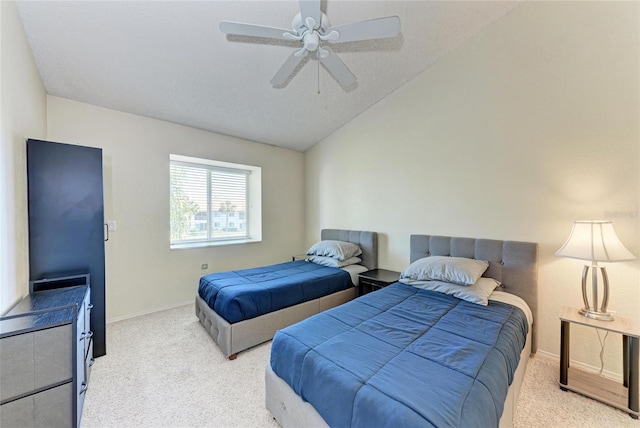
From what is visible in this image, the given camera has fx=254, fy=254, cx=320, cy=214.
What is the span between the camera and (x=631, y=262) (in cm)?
201

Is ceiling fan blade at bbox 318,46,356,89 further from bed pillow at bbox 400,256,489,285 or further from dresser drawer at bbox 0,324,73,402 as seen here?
dresser drawer at bbox 0,324,73,402

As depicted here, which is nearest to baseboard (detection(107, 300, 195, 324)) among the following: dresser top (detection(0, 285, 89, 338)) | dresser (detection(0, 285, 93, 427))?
dresser top (detection(0, 285, 89, 338))

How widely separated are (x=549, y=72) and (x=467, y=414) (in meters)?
2.89

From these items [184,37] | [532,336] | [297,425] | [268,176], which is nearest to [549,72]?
[532,336]

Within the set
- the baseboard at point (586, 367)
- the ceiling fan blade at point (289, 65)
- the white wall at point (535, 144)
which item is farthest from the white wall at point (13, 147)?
the baseboard at point (586, 367)

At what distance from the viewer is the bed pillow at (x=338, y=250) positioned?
11.8ft

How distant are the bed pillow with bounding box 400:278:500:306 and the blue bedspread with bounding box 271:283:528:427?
11 cm

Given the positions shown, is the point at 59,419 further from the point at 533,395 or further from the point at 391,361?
the point at 533,395

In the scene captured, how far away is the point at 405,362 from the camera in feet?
4.45

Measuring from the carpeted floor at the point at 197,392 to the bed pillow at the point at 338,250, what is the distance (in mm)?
1450

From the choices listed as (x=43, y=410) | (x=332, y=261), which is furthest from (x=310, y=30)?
(x=43, y=410)

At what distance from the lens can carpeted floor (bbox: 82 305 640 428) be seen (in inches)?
66.1

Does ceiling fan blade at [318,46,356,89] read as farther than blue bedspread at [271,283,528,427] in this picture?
Yes

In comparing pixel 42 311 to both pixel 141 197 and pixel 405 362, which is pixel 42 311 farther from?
pixel 405 362
